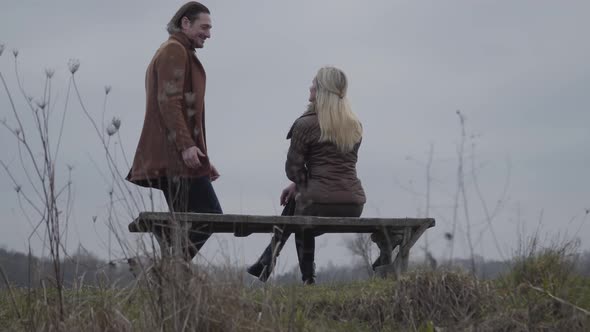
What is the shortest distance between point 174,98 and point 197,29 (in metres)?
0.73

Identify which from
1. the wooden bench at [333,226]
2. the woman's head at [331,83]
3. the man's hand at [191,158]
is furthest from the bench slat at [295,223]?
the woman's head at [331,83]

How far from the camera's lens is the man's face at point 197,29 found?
657 cm

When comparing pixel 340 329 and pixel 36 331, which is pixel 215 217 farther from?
pixel 36 331

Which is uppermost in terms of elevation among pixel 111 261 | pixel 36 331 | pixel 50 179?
pixel 50 179

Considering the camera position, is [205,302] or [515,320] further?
[515,320]

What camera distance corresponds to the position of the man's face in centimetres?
657

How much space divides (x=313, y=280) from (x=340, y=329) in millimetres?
2244

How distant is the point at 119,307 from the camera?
4.39 meters

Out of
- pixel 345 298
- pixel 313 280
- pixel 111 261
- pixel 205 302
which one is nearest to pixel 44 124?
pixel 111 261

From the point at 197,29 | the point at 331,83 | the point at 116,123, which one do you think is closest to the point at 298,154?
the point at 331,83

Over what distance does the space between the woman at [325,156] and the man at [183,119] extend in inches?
34.0

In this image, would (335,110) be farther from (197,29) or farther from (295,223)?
(197,29)

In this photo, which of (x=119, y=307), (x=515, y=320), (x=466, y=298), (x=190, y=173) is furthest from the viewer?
(x=190, y=173)

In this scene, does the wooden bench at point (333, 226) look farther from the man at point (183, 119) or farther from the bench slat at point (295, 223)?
the man at point (183, 119)
